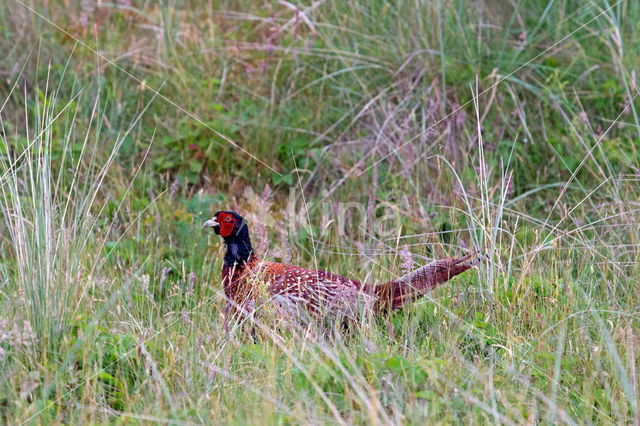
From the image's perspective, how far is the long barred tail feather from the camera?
13.9 feet

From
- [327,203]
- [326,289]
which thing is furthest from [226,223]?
[327,203]

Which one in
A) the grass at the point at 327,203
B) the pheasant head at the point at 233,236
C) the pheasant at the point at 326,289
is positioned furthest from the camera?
the pheasant head at the point at 233,236

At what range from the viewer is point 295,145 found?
670 centimetres

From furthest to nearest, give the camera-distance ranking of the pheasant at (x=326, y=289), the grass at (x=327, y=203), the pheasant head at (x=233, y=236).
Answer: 1. the pheasant head at (x=233, y=236)
2. the pheasant at (x=326, y=289)
3. the grass at (x=327, y=203)

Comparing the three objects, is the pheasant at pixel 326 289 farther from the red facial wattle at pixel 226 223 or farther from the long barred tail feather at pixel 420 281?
the red facial wattle at pixel 226 223

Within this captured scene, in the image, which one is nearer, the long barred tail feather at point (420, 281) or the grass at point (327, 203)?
the grass at point (327, 203)

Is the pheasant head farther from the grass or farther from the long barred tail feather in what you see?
the long barred tail feather

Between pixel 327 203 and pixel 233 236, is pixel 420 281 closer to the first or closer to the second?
pixel 233 236

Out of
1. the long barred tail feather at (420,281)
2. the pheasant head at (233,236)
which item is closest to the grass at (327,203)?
the long barred tail feather at (420,281)

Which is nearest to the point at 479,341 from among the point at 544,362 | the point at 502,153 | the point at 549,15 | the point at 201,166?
the point at 544,362

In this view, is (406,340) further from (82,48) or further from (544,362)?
(82,48)

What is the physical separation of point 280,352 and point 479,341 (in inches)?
33.0

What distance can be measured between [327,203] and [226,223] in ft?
4.46

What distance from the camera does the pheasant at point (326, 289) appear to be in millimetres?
4207
